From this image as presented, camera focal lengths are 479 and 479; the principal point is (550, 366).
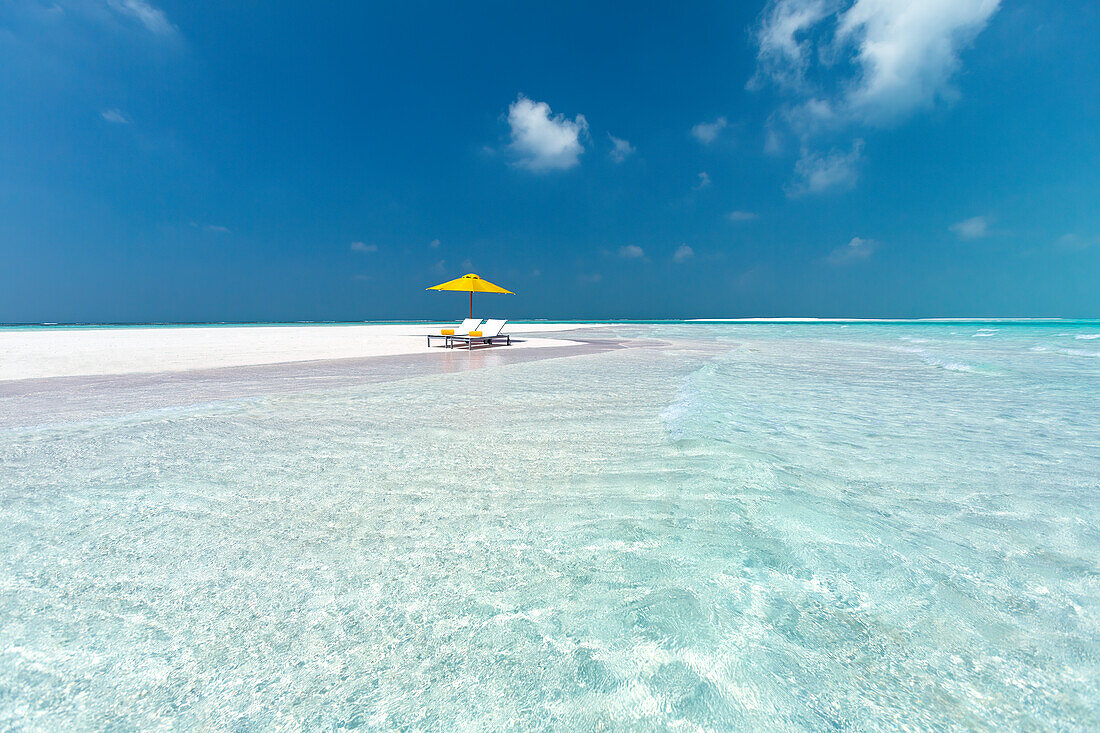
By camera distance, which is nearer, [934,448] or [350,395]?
[934,448]

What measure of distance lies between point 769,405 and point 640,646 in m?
5.14

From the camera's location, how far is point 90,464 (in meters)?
3.62

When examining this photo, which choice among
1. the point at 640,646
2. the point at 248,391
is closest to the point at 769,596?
the point at 640,646

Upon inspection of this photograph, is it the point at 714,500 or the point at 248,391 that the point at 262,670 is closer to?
the point at 714,500

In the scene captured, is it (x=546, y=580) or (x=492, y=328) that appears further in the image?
(x=492, y=328)

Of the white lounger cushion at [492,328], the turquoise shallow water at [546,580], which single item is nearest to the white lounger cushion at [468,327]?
the white lounger cushion at [492,328]

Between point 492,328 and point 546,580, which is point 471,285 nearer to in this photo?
point 492,328

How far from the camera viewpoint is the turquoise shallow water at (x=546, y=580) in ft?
4.98

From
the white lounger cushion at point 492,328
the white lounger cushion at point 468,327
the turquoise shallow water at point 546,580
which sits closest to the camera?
the turquoise shallow water at point 546,580

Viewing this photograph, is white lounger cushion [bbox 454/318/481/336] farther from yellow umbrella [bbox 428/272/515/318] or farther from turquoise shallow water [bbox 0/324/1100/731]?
turquoise shallow water [bbox 0/324/1100/731]

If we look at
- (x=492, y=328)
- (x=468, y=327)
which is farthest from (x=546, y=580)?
(x=468, y=327)

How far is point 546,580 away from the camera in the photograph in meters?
2.17

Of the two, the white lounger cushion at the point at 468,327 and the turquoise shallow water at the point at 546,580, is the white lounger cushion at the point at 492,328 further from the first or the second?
the turquoise shallow water at the point at 546,580

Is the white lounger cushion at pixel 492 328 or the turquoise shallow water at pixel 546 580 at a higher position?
the white lounger cushion at pixel 492 328
